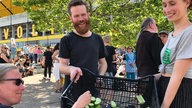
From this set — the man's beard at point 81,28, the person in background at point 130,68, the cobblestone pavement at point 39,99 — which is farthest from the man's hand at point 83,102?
the person in background at point 130,68

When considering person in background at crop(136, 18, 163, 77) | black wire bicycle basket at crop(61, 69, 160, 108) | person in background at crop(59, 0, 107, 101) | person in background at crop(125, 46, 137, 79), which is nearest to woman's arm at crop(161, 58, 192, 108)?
black wire bicycle basket at crop(61, 69, 160, 108)

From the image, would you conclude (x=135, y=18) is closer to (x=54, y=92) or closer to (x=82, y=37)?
(x=54, y=92)

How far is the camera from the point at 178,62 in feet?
7.14

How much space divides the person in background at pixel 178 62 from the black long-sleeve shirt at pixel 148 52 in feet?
8.69

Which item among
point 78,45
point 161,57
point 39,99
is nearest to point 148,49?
point 78,45

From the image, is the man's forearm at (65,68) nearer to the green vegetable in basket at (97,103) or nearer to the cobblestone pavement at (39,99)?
the green vegetable in basket at (97,103)

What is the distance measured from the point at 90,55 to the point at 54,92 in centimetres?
837

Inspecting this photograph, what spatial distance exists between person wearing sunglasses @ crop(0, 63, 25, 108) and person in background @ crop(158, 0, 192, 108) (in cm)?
113

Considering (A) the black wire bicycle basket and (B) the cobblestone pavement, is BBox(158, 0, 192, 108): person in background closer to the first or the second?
(A) the black wire bicycle basket

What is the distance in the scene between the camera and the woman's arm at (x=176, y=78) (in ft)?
7.10

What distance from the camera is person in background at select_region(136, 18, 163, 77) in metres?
5.04

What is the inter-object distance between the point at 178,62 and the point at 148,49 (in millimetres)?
2945

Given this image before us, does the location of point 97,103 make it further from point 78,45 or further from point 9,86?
point 78,45

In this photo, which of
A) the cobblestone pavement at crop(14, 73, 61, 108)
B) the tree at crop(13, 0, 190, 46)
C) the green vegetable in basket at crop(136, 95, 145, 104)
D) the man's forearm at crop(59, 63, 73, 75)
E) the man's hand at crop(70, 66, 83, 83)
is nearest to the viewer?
the green vegetable in basket at crop(136, 95, 145, 104)
